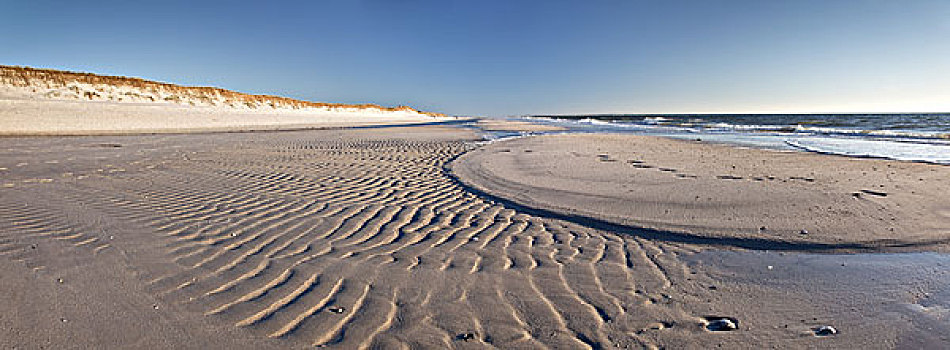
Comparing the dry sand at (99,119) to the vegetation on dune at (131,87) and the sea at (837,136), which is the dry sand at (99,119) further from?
the sea at (837,136)

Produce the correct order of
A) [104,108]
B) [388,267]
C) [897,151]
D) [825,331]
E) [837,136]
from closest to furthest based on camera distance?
[825,331]
[388,267]
[897,151]
[837,136]
[104,108]

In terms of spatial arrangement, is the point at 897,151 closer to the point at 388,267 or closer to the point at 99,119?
the point at 388,267

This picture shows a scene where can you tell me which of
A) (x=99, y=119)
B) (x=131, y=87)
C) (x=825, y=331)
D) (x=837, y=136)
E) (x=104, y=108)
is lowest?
(x=825, y=331)

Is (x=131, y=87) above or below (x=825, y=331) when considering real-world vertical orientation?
above

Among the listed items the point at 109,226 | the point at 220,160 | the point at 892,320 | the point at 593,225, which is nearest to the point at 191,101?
the point at 220,160

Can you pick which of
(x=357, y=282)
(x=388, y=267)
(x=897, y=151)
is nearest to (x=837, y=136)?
(x=897, y=151)

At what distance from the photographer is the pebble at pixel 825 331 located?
7.67ft

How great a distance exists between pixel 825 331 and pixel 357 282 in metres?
2.95

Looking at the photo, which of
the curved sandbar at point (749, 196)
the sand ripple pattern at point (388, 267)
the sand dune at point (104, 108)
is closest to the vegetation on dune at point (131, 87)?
the sand dune at point (104, 108)

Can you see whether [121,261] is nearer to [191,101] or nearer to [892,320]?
[892,320]

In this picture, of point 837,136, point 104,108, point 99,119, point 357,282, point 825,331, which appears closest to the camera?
point 825,331

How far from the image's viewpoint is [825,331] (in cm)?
236

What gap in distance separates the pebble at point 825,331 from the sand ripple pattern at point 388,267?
2.23ft

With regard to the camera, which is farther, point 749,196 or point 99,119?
point 99,119
